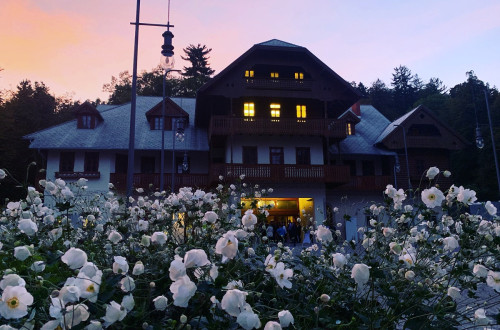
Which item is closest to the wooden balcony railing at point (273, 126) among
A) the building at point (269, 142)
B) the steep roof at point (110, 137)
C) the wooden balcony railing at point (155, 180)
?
the building at point (269, 142)

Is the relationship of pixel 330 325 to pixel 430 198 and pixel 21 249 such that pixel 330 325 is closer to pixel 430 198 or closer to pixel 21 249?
pixel 430 198

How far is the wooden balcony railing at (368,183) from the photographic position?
28.0 meters

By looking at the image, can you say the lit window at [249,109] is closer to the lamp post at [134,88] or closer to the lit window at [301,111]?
the lit window at [301,111]

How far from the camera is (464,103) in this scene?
47062 mm

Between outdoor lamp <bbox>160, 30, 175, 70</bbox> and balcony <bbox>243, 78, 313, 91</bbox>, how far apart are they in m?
13.4

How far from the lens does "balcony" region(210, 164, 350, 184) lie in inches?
930

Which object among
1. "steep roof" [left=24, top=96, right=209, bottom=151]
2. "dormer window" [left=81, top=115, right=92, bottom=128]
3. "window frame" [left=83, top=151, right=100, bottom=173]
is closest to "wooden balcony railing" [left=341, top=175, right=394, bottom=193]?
"steep roof" [left=24, top=96, right=209, bottom=151]

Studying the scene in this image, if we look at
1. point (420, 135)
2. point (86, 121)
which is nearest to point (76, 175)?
point (86, 121)

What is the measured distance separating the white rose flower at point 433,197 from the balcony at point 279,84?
2215 centimetres

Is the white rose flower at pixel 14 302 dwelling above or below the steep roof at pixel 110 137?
below

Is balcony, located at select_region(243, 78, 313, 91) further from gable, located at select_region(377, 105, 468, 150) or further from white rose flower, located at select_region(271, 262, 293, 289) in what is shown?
white rose flower, located at select_region(271, 262, 293, 289)

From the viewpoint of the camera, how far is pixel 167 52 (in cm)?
1106

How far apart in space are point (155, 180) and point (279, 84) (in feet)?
35.6

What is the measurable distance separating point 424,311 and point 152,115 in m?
28.2
